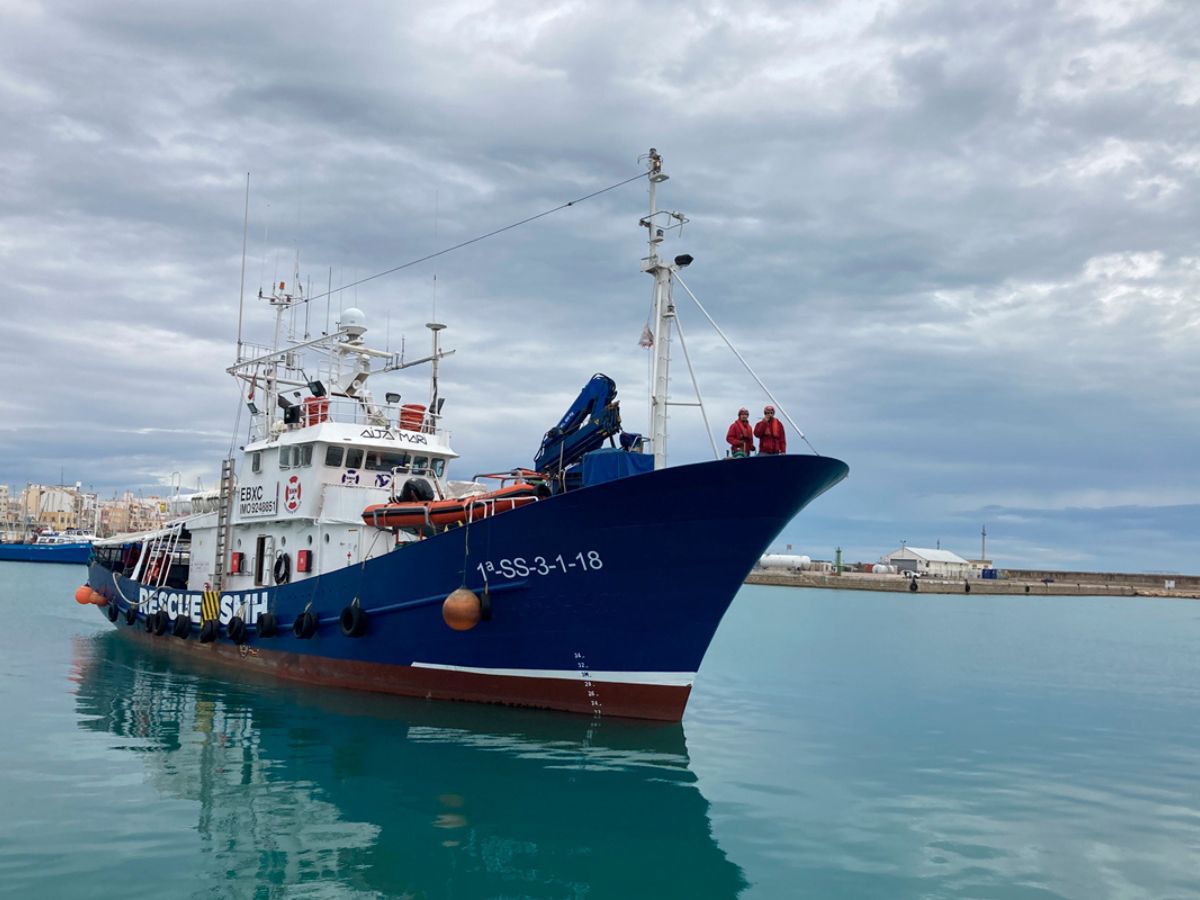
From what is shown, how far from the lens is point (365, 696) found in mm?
15922

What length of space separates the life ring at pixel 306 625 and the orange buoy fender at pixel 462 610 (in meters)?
4.10

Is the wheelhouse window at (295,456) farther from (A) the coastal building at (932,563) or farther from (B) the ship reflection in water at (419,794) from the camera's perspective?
(A) the coastal building at (932,563)

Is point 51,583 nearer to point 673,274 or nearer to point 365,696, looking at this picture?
point 365,696

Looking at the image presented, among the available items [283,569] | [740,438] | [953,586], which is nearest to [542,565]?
[740,438]

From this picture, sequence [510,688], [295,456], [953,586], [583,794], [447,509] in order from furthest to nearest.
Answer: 1. [953,586]
2. [295,456]
3. [447,509]
4. [510,688]
5. [583,794]

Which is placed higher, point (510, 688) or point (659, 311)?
point (659, 311)

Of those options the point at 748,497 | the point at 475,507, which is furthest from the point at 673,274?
the point at 475,507

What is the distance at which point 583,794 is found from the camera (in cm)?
1085

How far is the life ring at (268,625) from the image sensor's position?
57.4 feet

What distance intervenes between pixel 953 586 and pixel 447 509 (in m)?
84.9

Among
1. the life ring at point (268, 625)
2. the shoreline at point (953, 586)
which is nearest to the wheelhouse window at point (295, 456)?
the life ring at point (268, 625)

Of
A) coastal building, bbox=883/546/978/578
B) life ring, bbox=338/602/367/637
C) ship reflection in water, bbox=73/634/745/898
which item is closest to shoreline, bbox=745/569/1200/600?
coastal building, bbox=883/546/978/578

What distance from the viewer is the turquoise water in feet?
27.3

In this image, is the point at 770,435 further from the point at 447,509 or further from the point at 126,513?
the point at 126,513
